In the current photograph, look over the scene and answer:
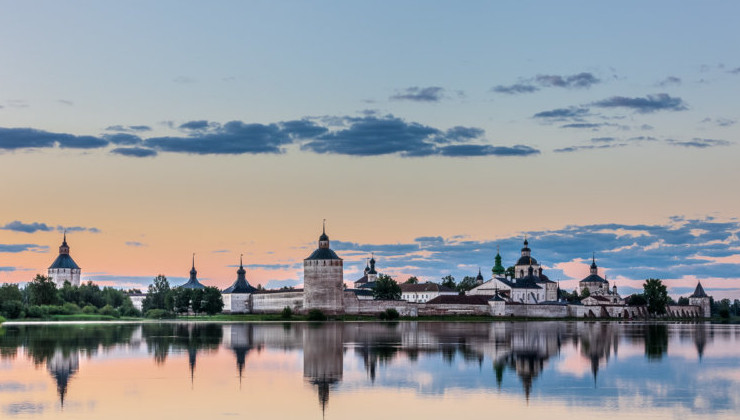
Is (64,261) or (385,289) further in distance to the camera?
(64,261)

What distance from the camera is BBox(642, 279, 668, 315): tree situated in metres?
Result: 131

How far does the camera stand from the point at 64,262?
147500 mm

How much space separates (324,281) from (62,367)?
71635mm

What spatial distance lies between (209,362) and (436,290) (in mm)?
100668

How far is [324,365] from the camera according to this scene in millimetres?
29781

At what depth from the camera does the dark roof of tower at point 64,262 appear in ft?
482

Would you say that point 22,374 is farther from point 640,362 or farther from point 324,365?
point 640,362

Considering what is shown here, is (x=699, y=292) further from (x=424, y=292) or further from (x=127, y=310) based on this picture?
(x=127, y=310)

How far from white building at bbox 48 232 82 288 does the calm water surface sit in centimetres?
11191

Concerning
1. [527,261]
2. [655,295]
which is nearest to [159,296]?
[527,261]

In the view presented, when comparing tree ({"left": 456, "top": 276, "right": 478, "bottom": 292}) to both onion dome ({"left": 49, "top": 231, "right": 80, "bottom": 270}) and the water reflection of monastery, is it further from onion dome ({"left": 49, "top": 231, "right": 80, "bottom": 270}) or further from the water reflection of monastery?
the water reflection of monastery

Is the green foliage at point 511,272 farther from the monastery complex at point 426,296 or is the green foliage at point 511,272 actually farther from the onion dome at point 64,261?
the onion dome at point 64,261

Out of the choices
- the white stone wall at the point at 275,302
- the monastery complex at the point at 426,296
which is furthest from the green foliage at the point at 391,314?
the white stone wall at the point at 275,302

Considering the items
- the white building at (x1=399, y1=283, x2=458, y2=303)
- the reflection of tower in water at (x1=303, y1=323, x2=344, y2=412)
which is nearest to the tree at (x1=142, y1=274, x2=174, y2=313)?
the white building at (x1=399, y1=283, x2=458, y2=303)
